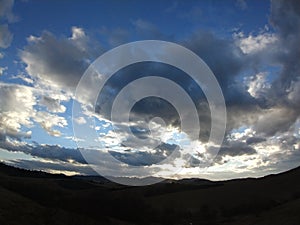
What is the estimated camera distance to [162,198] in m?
163

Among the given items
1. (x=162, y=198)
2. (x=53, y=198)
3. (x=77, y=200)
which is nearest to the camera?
(x=77, y=200)

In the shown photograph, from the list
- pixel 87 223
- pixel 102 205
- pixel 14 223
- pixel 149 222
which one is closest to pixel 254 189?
pixel 149 222

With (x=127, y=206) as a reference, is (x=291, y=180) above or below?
above

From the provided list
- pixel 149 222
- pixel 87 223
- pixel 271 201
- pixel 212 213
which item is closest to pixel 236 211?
pixel 212 213

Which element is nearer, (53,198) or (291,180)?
(53,198)

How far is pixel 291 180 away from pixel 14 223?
16041 centimetres

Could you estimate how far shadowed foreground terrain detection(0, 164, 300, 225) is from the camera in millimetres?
73394

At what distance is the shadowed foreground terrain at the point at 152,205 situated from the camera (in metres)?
73.4

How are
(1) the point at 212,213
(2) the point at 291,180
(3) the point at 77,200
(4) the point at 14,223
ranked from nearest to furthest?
(4) the point at 14,223 → (3) the point at 77,200 → (1) the point at 212,213 → (2) the point at 291,180

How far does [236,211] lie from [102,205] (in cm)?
5828

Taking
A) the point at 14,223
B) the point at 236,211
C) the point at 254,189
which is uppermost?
the point at 254,189

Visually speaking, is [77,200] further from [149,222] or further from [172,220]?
[172,220]

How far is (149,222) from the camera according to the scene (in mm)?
106938

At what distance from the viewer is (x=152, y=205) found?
139 metres
